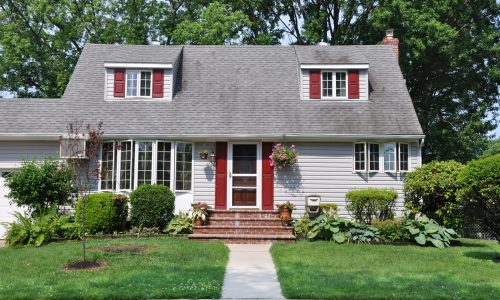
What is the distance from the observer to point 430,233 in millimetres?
12820

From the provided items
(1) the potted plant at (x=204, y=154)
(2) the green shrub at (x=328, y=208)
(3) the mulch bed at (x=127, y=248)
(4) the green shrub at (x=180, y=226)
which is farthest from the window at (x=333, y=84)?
(3) the mulch bed at (x=127, y=248)

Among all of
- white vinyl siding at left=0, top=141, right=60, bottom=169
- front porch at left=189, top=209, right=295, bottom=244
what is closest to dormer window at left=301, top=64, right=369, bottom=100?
front porch at left=189, top=209, right=295, bottom=244

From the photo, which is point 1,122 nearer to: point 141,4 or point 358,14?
point 141,4

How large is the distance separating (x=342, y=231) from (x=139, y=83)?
856 cm

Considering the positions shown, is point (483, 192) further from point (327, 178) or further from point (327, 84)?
point (327, 84)

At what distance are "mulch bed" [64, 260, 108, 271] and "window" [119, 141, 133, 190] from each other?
5.61 m

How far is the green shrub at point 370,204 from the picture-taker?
577 inches

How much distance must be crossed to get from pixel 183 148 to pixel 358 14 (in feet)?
50.4

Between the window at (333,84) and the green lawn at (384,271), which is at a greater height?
the window at (333,84)

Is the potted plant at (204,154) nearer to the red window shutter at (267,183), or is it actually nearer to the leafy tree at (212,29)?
the red window shutter at (267,183)

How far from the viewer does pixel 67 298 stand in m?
7.11

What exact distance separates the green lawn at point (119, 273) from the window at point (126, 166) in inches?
128

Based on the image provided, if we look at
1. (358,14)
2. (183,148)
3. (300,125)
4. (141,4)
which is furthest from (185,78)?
(358,14)

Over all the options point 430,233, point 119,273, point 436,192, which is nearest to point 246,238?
point 430,233
